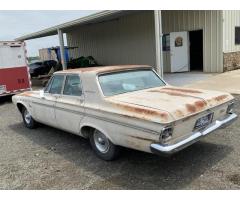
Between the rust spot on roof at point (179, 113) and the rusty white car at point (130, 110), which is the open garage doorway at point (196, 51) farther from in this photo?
the rust spot on roof at point (179, 113)

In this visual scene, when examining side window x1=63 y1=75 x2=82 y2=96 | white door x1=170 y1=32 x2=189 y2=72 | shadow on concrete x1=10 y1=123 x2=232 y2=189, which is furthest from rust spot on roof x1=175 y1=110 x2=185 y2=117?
white door x1=170 y1=32 x2=189 y2=72

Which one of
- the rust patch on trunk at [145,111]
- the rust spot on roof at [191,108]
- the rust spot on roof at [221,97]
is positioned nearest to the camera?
the rust patch on trunk at [145,111]

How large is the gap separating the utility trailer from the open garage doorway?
30.6 feet

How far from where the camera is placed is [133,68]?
5.30m

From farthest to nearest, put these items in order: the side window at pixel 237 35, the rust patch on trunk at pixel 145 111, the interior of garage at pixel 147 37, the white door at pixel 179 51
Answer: the white door at pixel 179 51, the side window at pixel 237 35, the interior of garage at pixel 147 37, the rust patch on trunk at pixel 145 111

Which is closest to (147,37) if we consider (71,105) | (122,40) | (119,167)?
(122,40)

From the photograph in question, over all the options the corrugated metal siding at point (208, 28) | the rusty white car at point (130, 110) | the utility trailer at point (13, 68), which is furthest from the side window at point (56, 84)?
the corrugated metal siding at point (208, 28)

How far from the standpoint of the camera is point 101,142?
15.4 feet

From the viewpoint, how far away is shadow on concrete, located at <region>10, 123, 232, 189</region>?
3809 millimetres

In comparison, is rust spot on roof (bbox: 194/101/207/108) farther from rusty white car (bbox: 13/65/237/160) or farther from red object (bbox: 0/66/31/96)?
red object (bbox: 0/66/31/96)

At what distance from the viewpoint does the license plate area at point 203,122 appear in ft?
13.2

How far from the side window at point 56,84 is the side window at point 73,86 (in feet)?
0.73

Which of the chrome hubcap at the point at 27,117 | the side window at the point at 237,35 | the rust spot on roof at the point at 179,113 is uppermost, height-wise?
the side window at the point at 237,35

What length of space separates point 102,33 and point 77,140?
15.7m
